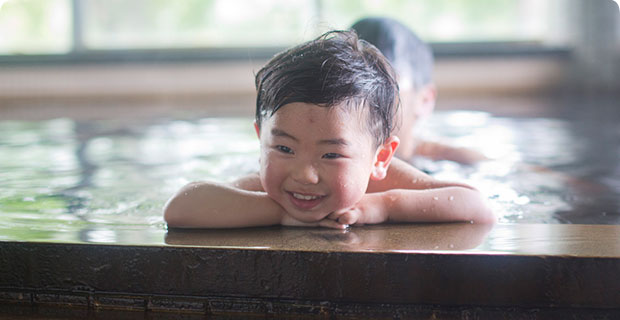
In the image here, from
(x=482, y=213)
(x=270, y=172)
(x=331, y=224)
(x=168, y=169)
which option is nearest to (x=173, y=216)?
(x=270, y=172)

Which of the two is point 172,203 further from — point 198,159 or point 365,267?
point 198,159

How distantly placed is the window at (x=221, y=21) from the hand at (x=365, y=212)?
6.92m

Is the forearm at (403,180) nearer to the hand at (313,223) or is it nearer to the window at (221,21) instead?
the hand at (313,223)

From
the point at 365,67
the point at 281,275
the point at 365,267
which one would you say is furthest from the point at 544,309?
the point at 365,67

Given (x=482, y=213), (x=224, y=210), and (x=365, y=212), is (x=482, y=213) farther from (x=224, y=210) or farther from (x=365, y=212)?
(x=224, y=210)

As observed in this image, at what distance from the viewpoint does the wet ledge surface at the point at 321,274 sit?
4.27 feet

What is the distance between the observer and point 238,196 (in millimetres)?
1618

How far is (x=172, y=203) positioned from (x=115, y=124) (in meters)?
3.53

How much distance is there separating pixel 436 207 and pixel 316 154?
0.39 meters

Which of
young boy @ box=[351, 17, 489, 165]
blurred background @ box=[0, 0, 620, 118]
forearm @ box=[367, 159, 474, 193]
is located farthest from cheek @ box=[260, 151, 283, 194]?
blurred background @ box=[0, 0, 620, 118]

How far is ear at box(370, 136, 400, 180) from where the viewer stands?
5.32 ft

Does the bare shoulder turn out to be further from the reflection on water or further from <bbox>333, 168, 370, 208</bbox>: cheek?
<bbox>333, 168, 370, 208</bbox>: cheek

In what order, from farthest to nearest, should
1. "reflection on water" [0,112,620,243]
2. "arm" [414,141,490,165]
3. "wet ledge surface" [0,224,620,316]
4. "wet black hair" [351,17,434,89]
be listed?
"arm" [414,141,490,165], "wet black hair" [351,17,434,89], "reflection on water" [0,112,620,243], "wet ledge surface" [0,224,620,316]

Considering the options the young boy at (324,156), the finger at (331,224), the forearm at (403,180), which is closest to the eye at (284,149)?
the young boy at (324,156)
